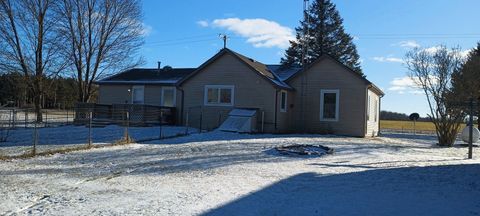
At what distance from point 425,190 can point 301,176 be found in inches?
103

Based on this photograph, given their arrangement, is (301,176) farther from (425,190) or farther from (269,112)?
(269,112)

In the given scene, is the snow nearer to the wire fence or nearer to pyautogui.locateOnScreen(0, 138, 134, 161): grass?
the wire fence

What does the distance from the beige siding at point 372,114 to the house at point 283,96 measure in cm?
6

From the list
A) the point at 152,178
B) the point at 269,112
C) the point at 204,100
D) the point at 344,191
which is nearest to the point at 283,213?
the point at 344,191

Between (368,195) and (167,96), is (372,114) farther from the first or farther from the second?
(368,195)

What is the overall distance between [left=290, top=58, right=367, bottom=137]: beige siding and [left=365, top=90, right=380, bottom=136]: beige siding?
1280 millimetres

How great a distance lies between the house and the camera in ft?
87.1

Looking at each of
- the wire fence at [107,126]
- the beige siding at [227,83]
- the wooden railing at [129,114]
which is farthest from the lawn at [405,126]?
the wire fence at [107,126]

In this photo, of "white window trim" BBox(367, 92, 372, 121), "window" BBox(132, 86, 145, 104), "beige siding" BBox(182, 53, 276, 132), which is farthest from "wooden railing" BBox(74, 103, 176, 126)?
"white window trim" BBox(367, 92, 372, 121)

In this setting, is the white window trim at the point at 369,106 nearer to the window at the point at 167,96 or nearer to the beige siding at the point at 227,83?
the beige siding at the point at 227,83

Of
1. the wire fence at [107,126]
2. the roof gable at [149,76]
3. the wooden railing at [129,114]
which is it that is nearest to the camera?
the wire fence at [107,126]

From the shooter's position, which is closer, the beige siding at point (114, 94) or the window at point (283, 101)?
the window at point (283, 101)

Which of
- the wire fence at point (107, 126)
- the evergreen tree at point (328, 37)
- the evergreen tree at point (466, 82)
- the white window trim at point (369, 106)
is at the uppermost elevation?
the evergreen tree at point (328, 37)

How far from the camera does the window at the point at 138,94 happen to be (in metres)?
33.1
